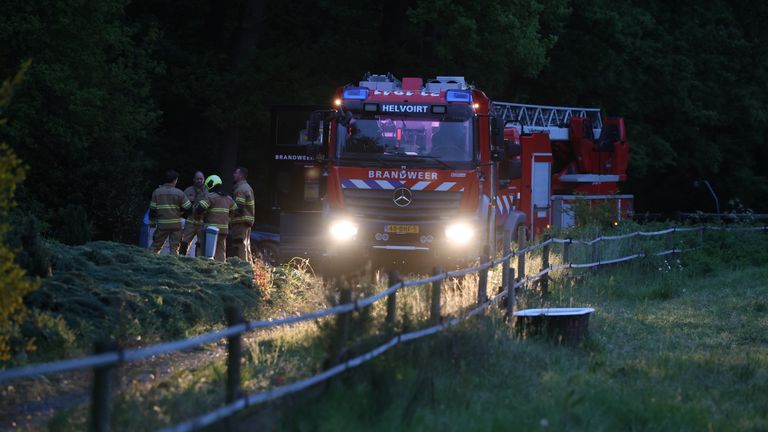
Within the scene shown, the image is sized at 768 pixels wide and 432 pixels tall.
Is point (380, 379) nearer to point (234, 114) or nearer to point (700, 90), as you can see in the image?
point (234, 114)

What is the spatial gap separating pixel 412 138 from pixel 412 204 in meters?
0.98

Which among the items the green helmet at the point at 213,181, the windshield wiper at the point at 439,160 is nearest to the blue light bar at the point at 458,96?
the windshield wiper at the point at 439,160

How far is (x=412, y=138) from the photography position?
60.6 feet

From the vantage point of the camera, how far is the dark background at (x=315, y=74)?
27.9 metres

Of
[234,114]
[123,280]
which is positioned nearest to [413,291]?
[123,280]

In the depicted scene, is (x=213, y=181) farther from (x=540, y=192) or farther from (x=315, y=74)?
(x=315, y=74)

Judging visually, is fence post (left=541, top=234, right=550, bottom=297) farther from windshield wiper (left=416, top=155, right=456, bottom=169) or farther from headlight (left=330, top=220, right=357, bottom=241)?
headlight (left=330, top=220, right=357, bottom=241)

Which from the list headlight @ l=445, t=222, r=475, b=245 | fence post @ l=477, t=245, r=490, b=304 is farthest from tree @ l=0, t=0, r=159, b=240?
fence post @ l=477, t=245, r=490, b=304

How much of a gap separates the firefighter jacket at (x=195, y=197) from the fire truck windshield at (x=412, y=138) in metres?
3.24

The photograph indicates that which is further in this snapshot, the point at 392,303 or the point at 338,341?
the point at 392,303

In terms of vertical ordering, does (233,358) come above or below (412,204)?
below

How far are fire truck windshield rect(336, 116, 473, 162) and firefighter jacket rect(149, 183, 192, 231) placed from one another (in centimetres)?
317

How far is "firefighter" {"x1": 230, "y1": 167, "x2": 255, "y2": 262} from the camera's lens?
21.0 metres

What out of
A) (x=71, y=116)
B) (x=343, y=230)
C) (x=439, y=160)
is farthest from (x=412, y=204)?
(x=71, y=116)
